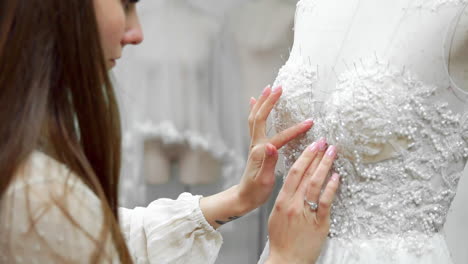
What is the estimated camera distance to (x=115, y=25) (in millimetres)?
684

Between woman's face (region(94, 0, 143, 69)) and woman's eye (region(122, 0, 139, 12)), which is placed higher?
woman's eye (region(122, 0, 139, 12))

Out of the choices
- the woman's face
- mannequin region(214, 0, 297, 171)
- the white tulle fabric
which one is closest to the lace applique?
the woman's face

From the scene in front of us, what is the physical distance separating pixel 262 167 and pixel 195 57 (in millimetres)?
865

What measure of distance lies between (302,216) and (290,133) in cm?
15

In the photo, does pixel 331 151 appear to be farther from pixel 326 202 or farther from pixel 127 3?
pixel 127 3

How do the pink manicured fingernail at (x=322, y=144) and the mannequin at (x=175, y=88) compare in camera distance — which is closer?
the pink manicured fingernail at (x=322, y=144)

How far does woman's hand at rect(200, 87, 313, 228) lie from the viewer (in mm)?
972

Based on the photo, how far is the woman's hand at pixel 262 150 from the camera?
0.97 m

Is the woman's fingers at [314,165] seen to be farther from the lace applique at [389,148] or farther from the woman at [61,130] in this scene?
the woman at [61,130]

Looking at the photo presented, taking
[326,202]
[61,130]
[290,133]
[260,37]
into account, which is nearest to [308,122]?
[290,133]

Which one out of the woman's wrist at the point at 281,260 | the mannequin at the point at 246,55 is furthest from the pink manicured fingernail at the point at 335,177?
the mannequin at the point at 246,55

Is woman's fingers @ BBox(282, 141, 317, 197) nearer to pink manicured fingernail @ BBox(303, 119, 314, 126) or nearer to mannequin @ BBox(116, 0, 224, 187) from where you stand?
pink manicured fingernail @ BBox(303, 119, 314, 126)

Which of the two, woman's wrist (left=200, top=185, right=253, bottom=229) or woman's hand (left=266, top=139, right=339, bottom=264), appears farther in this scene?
woman's wrist (left=200, top=185, right=253, bottom=229)

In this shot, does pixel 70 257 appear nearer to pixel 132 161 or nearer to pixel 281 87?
pixel 281 87
